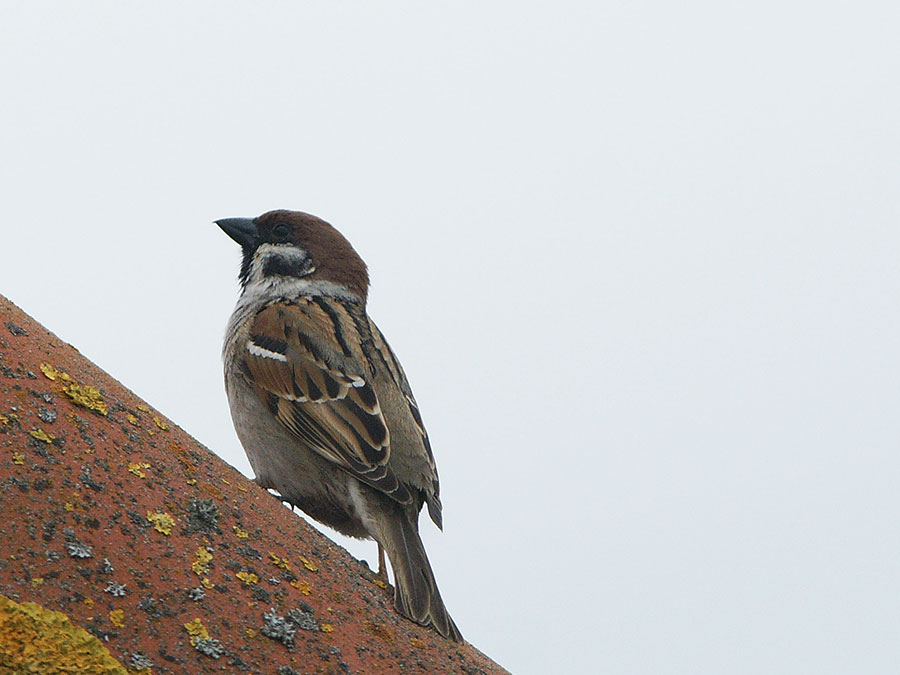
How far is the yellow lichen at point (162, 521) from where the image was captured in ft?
6.79

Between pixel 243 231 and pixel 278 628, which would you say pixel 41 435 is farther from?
pixel 243 231

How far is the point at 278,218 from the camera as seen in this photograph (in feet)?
17.1

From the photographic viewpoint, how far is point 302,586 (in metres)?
2.20

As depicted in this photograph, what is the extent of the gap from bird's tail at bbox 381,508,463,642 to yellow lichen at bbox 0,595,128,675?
95 cm

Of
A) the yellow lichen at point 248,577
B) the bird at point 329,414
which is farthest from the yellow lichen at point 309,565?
the bird at point 329,414

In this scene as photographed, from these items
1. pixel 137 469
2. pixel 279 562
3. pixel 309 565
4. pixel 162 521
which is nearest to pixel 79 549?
pixel 162 521

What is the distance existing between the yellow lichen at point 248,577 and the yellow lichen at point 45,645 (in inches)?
15.4

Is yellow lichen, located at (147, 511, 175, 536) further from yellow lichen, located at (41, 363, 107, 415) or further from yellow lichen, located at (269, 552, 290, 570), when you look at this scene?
yellow lichen, located at (41, 363, 107, 415)

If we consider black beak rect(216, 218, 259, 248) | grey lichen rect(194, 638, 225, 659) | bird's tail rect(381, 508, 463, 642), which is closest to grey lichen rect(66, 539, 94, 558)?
grey lichen rect(194, 638, 225, 659)

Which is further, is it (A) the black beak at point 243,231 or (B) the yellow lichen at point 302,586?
(A) the black beak at point 243,231

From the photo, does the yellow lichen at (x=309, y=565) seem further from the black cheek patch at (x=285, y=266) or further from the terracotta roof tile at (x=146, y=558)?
the black cheek patch at (x=285, y=266)

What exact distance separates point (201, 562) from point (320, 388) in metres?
2.04

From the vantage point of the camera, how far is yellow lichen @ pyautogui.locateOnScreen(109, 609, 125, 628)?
1790mm

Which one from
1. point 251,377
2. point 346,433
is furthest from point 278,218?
point 346,433
